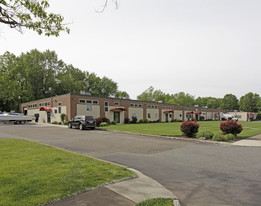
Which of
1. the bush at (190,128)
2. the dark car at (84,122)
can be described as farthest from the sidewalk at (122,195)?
the dark car at (84,122)

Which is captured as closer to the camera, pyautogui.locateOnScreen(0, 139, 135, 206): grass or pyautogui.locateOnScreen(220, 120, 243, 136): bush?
pyautogui.locateOnScreen(0, 139, 135, 206): grass

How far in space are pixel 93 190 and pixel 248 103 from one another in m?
108

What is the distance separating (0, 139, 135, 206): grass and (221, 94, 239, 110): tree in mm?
121963

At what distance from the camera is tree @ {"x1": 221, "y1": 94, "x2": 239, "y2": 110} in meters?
112

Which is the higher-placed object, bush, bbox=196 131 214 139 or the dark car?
the dark car

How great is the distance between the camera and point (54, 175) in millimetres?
4914

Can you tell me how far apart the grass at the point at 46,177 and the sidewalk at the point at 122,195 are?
230mm

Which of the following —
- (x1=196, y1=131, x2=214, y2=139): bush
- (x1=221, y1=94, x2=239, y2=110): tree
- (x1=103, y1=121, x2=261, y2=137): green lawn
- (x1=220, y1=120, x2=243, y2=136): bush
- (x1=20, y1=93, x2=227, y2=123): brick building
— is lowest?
(x1=103, y1=121, x2=261, y2=137): green lawn

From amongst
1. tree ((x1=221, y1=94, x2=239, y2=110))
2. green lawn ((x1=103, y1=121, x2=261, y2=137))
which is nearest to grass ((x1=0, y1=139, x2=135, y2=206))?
green lawn ((x1=103, y1=121, x2=261, y2=137))

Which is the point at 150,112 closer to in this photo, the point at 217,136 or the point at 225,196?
the point at 217,136

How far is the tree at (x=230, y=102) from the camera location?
369 feet

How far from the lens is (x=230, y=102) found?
113 m

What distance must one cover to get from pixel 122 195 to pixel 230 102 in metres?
125

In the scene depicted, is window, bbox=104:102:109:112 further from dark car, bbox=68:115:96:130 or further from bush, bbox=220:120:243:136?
bush, bbox=220:120:243:136
